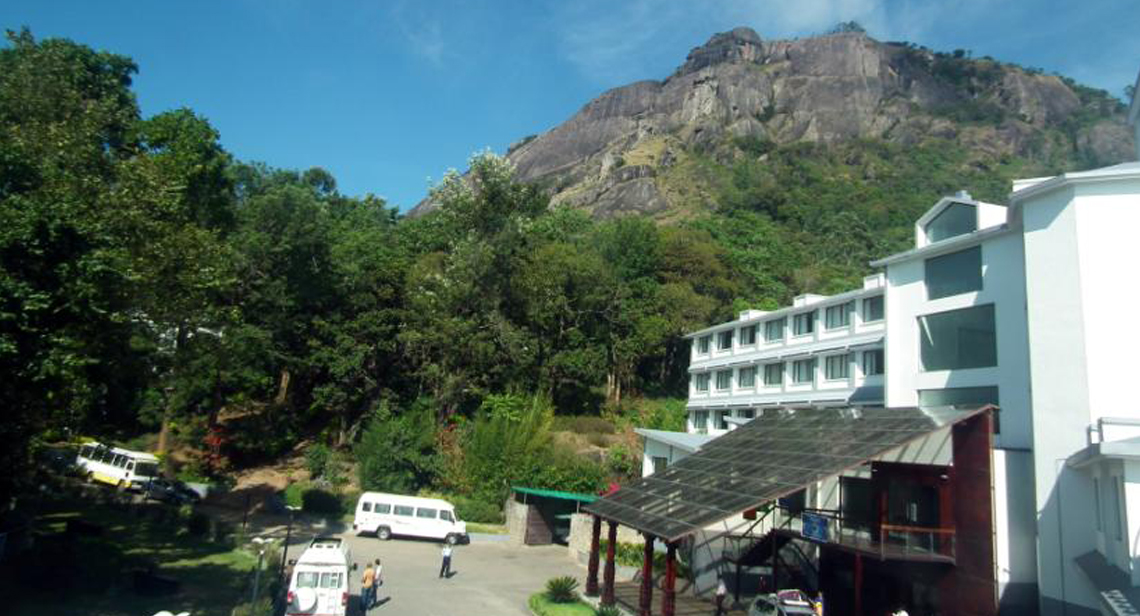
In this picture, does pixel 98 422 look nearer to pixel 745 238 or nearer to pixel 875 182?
pixel 745 238

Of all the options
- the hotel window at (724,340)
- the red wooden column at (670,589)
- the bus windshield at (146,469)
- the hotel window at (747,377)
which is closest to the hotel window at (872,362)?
the hotel window at (747,377)

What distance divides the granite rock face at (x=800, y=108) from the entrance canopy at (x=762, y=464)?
10246 cm

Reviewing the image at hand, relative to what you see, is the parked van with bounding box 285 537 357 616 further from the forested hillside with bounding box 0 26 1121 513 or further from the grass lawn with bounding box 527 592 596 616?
the forested hillside with bounding box 0 26 1121 513

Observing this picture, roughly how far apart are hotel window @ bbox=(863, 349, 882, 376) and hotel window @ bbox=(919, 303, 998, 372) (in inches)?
384

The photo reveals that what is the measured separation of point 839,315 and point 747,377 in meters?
9.39

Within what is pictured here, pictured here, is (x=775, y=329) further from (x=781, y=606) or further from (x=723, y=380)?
(x=781, y=606)

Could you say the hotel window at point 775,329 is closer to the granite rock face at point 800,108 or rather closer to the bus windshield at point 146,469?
the bus windshield at point 146,469

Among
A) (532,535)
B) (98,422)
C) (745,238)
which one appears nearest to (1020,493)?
(532,535)

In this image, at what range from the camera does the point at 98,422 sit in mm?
28266

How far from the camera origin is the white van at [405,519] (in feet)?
109

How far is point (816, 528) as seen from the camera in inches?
787

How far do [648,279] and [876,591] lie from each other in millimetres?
39121

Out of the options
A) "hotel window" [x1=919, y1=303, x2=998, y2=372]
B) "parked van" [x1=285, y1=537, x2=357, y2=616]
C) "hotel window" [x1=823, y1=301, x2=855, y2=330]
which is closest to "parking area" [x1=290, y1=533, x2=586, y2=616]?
"parked van" [x1=285, y1=537, x2=357, y2=616]

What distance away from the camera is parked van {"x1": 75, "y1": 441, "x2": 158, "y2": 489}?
122 feet
